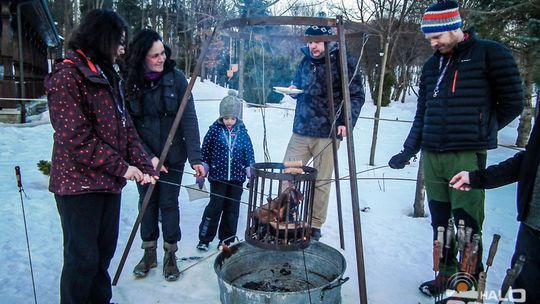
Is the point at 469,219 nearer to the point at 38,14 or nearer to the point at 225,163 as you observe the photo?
the point at 225,163

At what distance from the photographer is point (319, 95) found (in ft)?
11.8

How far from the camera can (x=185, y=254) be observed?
142 inches

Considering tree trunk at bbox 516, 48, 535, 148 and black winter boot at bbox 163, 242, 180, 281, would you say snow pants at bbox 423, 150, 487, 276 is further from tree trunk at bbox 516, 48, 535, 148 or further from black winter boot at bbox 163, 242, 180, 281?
tree trunk at bbox 516, 48, 535, 148

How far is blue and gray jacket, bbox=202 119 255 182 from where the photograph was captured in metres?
3.66

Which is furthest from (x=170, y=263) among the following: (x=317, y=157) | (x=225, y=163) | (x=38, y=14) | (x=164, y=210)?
(x=38, y=14)

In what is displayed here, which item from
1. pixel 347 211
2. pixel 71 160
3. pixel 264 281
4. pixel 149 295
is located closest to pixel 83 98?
pixel 71 160

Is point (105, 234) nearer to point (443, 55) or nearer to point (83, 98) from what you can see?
point (83, 98)

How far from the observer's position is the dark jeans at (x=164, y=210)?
3.13 meters

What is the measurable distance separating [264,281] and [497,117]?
201cm

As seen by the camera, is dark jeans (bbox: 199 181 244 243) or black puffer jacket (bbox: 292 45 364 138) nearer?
black puffer jacket (bbox: 292 45 364 138)

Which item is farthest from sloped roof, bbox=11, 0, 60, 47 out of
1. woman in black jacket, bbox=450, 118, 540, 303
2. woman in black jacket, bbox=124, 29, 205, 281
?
woman in black jacket, bbox=450, 118, 540, 303

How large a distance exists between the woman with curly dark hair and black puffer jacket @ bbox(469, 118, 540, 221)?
72.7 inches

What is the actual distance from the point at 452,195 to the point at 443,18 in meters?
1.13

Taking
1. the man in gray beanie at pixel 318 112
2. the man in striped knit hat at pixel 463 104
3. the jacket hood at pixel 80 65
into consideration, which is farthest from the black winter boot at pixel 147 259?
the man in striped knit hat at pixel 463 104
